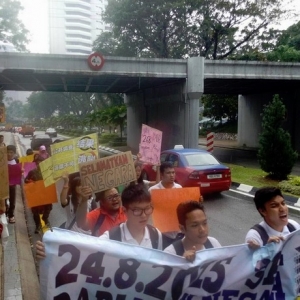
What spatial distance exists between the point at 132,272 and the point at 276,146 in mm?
11699

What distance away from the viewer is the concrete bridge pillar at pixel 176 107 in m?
19.1

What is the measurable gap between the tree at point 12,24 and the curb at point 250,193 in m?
13.4

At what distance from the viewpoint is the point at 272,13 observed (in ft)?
109

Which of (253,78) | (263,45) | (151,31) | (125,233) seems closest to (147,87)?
(253,78)

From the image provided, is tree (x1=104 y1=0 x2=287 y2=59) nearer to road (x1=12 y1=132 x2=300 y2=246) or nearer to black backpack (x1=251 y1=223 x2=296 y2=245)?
road (x1=12 y1=132 x2=300 y2=246)

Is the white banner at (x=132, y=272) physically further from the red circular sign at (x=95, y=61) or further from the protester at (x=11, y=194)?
the red circular sign at (x=95, y=61)

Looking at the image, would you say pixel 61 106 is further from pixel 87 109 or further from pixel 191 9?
pixel 191 9

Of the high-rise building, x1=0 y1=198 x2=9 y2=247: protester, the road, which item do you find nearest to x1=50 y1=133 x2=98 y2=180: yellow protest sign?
x1=0 y1=198 x2=9 y2=247: protester

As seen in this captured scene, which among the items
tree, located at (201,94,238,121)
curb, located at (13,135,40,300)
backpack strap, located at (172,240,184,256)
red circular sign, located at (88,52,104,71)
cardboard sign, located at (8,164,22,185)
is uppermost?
red circular sign, located at (88,52,104,71)

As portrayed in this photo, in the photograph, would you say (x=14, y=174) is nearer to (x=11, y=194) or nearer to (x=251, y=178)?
(x=11, y=194)

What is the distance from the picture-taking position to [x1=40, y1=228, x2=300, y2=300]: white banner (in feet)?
8.88

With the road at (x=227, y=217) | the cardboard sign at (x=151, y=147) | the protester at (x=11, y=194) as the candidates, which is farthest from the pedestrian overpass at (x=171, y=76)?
the cardboard sign at (x=151, y=147)

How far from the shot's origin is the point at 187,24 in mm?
35750

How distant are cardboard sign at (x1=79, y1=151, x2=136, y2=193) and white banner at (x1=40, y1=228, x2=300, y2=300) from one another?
1.11m
